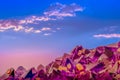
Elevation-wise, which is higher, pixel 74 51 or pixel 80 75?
pixel 74 51

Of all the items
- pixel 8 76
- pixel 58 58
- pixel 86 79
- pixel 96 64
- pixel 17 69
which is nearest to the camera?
pixel 86 79

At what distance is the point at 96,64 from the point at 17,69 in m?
12.6

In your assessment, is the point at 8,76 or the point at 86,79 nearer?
the point at 86,79

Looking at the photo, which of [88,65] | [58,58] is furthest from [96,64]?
[58,58]

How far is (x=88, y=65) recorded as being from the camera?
124 feet

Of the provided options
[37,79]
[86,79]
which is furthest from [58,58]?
[86,79]

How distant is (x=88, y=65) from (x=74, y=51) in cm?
492

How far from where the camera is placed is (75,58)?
41594mm

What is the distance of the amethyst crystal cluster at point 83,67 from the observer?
1393 inches

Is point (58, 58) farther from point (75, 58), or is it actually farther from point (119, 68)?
point (119, 68)

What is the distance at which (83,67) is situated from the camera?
37875mm

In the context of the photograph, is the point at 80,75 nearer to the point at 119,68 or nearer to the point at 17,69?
the point at 119,68

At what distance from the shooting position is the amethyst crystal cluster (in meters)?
35.4

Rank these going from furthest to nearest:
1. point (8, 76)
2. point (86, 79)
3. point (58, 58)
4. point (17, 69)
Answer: point (17, 69)
point (58, 58)
point (8, 76)
point (86, 79)
